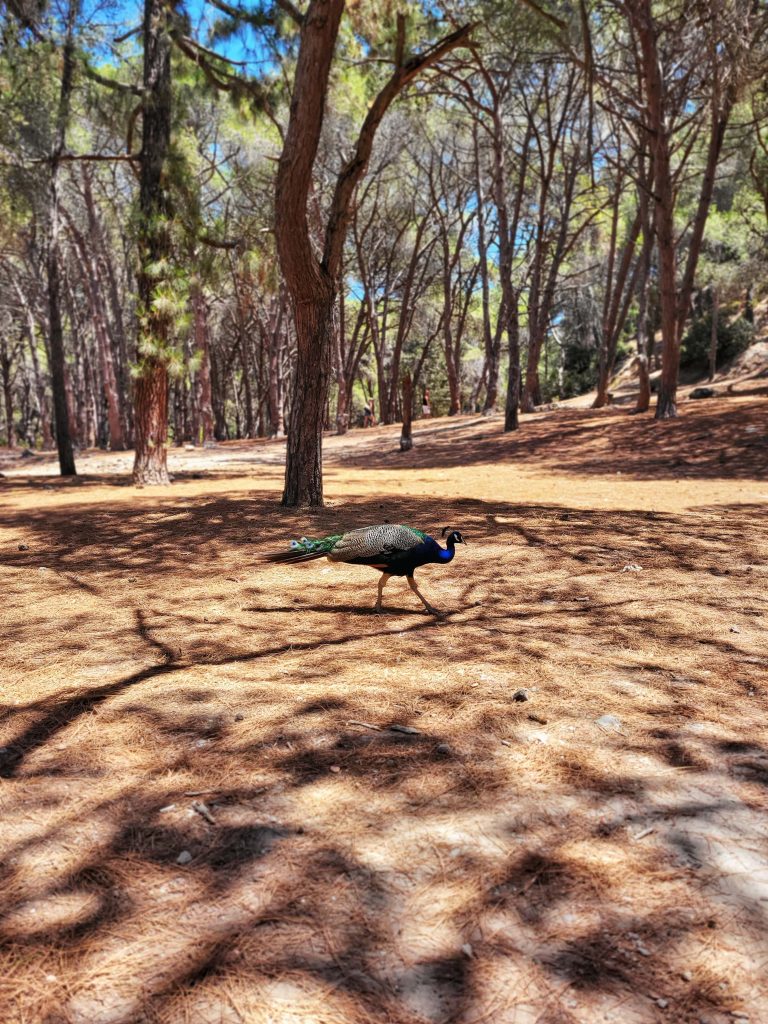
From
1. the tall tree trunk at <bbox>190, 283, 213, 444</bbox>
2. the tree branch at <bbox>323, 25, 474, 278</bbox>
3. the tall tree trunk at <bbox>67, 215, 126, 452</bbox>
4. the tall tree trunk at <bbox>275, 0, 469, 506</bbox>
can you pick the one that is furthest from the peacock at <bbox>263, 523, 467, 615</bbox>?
the tall tree trunk at <bbox>67, 215, 126, 452</bbox>

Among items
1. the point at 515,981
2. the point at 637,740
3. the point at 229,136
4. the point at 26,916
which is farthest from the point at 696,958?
the point at 229,136

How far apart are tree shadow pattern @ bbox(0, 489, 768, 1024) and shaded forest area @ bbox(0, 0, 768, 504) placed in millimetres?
4972

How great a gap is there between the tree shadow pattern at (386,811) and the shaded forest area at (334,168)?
497 centimetres

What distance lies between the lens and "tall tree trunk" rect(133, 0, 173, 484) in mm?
11750

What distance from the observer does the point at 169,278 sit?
11875 millimetres

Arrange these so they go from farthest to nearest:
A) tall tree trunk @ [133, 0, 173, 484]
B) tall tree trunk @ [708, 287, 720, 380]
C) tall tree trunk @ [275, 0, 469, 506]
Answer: tall tree trunk @ [708, 287, 720, 380]
tall tree trunk @ [133, 0, 173, 484]
tall tree trunk @ [275, 0, 469, 506]

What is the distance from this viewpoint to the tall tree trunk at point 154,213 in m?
11.8

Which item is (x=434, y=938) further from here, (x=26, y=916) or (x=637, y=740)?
(x=637, y=740)

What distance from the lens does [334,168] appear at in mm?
25375

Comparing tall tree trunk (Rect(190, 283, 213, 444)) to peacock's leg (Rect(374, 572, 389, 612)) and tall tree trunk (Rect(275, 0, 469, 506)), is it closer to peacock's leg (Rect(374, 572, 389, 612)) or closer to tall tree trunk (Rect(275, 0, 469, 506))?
tall tree trunk (Rect(275, 0, 469, 506))

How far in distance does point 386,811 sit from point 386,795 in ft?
0.31

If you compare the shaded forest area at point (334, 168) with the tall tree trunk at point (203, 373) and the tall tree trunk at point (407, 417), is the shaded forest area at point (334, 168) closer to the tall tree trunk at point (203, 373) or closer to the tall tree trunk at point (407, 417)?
the tall tree trunk at point (203, 373)

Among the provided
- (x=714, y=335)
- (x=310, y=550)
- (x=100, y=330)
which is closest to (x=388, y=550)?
(x=310, y=550)

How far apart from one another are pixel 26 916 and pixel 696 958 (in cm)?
173
